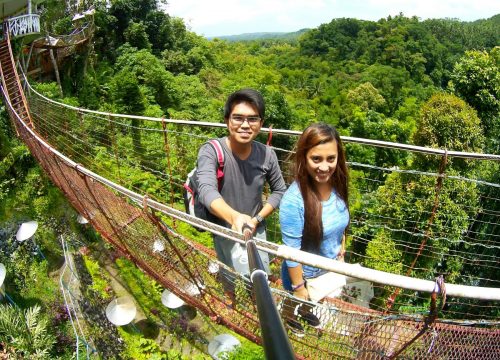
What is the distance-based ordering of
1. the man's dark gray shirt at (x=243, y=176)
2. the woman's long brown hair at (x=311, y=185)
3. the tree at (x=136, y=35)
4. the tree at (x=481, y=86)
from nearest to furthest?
the woman's long brown hair at (x=311, y=185) → the man's dark gray shirt at (x=243, y=176) → the tree at (x=481, y=86) → the tree at (x=136, y=35)

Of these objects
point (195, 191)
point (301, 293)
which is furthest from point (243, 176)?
point (301, 293)

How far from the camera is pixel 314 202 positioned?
1.23 metres

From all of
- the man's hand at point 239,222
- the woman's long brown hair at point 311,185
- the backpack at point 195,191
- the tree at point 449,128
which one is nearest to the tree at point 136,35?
the tree at point 449,128

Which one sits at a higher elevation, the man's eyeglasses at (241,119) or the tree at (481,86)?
the man's eyeglasses at (241,119)

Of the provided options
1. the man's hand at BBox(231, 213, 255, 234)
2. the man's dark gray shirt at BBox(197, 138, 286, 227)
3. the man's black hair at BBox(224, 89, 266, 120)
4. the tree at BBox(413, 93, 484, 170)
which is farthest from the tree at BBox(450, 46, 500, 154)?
the man's hand at BBox(231, 213, 255, 234)

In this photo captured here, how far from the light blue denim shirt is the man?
0.56ft

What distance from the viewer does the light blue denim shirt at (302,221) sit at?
3.85 ft

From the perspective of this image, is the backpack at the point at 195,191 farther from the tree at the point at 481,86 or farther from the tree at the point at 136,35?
the tree at the point at 136,35

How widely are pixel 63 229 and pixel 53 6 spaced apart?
21.9 ft

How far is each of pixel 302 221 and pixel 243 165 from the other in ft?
1.28

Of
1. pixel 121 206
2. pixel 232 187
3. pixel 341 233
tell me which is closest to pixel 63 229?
pixel 121 206

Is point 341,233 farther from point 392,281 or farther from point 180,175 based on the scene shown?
point 180,175

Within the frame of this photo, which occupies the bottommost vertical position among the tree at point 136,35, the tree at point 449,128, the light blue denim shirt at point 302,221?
the tree at point 449,128

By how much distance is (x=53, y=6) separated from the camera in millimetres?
9125
